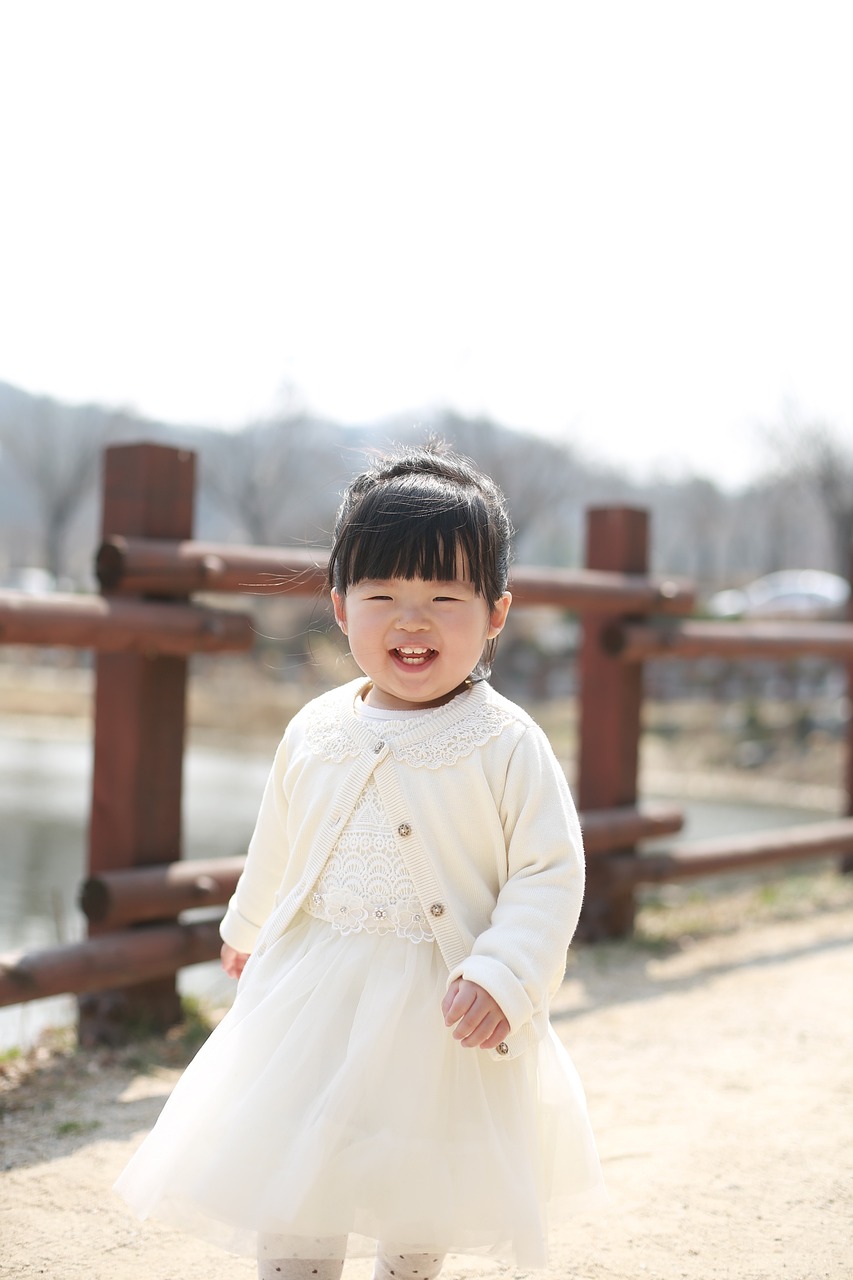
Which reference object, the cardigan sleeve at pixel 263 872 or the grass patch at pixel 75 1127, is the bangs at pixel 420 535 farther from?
the grass patch at pixel 75 1127

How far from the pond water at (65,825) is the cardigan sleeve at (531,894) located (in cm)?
168

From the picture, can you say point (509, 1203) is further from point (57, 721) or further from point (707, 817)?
point (57, 721)

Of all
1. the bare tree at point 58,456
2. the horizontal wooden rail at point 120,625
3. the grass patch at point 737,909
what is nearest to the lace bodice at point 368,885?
the horizontal wooden rail at point 120,625

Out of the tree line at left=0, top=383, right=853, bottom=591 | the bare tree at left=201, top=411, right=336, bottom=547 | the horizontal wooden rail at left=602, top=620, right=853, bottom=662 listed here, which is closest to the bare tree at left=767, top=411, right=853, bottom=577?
the tree line at left=0, top=383, right=853, bottom=591

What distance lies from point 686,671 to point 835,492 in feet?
20.0

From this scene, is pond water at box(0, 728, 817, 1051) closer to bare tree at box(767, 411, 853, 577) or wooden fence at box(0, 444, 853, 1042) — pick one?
wooden fence at box(0, 444, 853, 1042)

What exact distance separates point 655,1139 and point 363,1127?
1291mm

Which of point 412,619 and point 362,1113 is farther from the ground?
point 412,619

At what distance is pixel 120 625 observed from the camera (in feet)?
10.2

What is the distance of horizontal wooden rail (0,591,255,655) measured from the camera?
114 inches

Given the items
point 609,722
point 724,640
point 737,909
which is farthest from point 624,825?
point 737,909

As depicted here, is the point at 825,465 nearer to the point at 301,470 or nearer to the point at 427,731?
the point at 301,470

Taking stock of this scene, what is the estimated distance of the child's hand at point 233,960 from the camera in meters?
2.11

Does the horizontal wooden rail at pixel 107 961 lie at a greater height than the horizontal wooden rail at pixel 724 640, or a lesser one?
lesser
